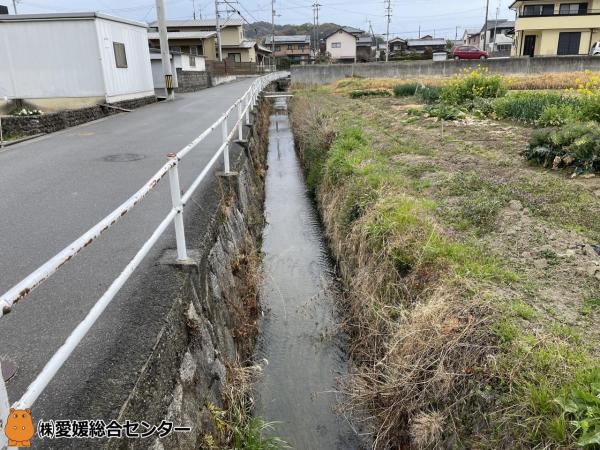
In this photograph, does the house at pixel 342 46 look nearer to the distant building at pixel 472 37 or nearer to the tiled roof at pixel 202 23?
the tiled roof at pixel 202 23

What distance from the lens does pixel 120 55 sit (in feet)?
56.9

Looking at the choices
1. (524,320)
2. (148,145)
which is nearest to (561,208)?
(524,320)

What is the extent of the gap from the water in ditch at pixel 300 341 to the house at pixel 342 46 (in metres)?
66.9

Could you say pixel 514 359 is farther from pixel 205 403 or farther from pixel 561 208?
pixel 561 208

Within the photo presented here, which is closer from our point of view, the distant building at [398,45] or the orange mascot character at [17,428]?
the orange mascot character at [17,428]

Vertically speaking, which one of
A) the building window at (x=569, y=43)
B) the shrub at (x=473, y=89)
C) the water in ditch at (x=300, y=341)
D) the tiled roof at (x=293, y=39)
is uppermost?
the tiled roof at (x=293, y=39)

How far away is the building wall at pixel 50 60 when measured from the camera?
15.1 metres

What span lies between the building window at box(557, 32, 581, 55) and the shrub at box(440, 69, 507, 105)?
32.0 metres

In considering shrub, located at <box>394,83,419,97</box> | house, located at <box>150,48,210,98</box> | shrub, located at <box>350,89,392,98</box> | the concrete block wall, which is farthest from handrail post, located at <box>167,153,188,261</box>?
the concrete block wall

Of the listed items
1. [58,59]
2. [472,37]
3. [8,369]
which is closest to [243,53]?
[472,37]

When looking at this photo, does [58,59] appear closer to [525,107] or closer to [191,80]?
[525,107]

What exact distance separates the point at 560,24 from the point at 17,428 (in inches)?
2016

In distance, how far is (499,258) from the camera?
17.0 feet

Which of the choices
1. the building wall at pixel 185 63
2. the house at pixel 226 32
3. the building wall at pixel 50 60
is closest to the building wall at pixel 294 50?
the house at pixel 226 32
